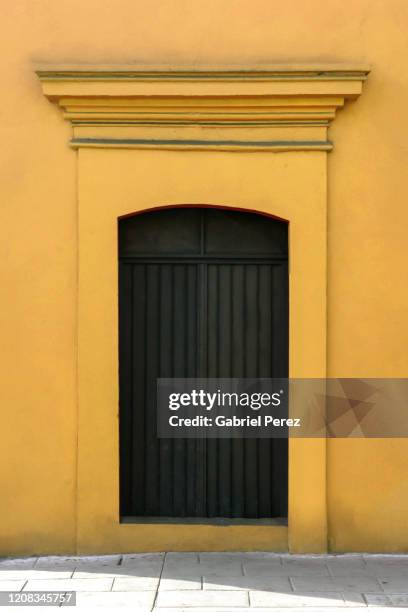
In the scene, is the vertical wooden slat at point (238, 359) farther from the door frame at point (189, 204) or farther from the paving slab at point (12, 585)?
the paving slab at point (12, 585)

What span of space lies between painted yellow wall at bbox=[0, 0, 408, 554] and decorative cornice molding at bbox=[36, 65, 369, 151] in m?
0.17

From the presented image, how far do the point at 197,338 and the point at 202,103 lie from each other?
76.9 inches

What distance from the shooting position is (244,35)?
6988mm

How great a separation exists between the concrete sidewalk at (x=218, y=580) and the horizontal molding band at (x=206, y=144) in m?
3.33

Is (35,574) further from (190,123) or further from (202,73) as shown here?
(202,73)

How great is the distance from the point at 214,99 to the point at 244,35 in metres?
0.60

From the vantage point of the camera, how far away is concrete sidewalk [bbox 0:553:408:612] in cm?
595

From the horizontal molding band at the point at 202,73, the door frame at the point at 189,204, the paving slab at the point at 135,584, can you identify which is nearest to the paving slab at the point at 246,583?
the paving slab at the point at 135,584

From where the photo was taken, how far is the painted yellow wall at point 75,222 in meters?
6.98

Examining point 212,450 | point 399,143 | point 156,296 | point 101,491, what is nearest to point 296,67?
point 399,143

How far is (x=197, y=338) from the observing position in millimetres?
7242

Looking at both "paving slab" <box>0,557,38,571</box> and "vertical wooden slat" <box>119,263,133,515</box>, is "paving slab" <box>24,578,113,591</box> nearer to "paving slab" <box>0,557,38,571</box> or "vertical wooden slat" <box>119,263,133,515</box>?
"paving slab" <box>0,557,38,571</box>

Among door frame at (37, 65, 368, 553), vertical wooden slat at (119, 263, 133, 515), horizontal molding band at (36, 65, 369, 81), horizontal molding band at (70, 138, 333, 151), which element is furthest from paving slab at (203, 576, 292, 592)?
horizontal molding band at (36, 65, 369, 81)

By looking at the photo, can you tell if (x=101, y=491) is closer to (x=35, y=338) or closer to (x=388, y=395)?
(x=35, y=338)
